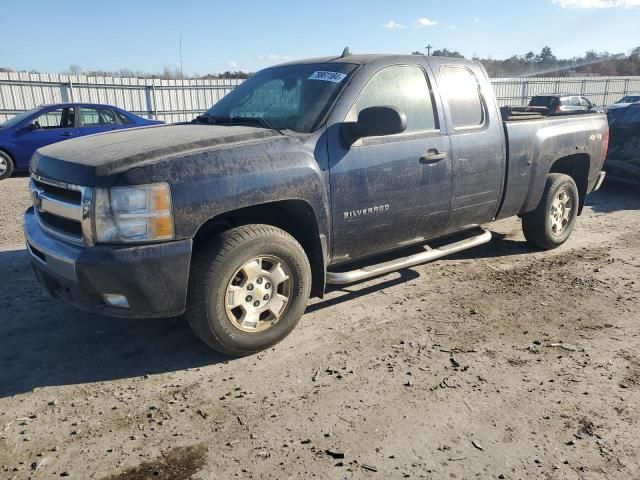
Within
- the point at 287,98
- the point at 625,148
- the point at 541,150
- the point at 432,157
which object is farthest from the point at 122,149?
the point at 625,148

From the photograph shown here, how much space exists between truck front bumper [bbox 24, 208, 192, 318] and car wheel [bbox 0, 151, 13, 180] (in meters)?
9.21

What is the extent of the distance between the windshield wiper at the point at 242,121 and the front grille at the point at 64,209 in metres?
1.40

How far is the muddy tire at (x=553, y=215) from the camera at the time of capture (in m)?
5.68

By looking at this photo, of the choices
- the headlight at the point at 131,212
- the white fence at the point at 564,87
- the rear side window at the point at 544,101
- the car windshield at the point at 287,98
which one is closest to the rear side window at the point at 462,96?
the car windshield at the point at 287,98

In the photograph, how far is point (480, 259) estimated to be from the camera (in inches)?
225

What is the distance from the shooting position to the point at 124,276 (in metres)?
3.01

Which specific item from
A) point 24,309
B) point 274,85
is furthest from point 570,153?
point 24,309

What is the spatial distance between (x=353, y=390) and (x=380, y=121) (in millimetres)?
1830

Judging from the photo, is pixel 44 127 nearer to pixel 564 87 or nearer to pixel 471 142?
pixel 471 142

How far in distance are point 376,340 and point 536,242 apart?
3.02 metres

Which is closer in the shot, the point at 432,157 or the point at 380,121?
the point at 380,121

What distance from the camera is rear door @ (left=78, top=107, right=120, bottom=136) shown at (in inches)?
454

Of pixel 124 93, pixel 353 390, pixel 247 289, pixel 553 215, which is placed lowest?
pixel 353 390

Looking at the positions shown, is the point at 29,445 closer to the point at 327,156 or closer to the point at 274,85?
the point at 327,156
